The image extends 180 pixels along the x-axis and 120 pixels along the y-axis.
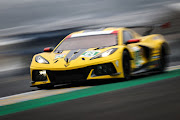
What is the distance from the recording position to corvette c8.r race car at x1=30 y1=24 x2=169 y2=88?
6625 mm

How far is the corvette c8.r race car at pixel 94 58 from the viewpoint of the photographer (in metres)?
6.62

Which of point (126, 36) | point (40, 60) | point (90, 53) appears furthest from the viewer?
point (126, 36)

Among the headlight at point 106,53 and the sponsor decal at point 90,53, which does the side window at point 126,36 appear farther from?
the sponsor decal at point 90,53

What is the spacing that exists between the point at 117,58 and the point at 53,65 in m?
1.08

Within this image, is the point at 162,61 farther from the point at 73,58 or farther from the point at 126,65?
the point at 73,58

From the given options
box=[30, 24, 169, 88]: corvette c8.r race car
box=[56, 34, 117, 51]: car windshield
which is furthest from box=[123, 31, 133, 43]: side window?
box=[56, 34, 117, 51]: car windshield

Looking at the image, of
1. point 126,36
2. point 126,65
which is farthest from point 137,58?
point 126,65

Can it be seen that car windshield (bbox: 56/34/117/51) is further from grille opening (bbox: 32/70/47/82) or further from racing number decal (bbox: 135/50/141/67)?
grille opening (bbox: 32/70/47/82)

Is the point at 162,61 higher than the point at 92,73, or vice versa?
the point at 92,73

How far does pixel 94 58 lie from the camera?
6.63 metres

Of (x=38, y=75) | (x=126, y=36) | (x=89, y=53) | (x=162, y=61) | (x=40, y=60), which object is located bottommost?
(x=162, y=61)

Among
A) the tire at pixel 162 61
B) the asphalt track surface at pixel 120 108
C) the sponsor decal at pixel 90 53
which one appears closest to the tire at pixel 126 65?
the sponsor decal at pixel 90 53

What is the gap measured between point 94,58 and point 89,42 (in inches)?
38.2

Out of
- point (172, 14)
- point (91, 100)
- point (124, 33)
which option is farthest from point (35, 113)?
point (172, 14)
